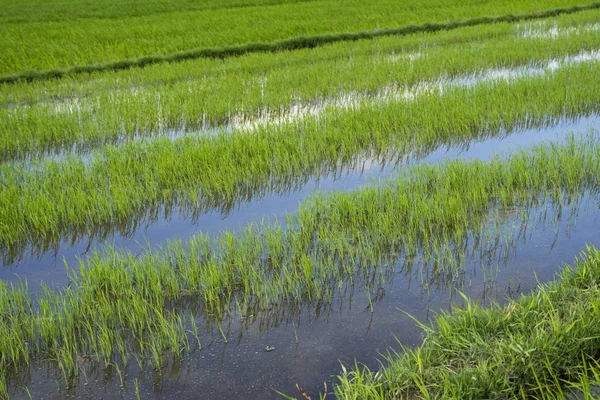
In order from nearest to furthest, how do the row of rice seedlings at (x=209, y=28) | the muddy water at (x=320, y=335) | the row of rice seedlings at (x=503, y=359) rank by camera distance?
the row of rice seedlings at (x=503, y=359)
the muddy water at (x=320, y=335)
the row of rice seedlings at (x=209, y=28)

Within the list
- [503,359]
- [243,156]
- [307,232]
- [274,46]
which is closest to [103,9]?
[274,46]

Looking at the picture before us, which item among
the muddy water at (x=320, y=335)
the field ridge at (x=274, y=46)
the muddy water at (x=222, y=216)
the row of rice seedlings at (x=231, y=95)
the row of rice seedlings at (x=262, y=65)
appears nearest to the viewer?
the muddy water at (x=320, y=335)

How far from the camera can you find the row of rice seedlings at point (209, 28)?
967cm

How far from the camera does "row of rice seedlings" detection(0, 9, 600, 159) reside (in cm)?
565

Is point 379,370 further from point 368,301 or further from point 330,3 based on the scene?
point 330,3

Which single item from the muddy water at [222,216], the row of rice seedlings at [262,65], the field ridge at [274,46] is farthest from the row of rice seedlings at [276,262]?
the field ridge at [274,46]

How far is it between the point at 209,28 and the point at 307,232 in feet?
29.2

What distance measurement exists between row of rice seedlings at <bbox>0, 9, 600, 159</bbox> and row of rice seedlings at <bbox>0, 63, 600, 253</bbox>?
0.76m

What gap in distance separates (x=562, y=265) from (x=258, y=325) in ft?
4.68

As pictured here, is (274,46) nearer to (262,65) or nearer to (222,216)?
(262,65)

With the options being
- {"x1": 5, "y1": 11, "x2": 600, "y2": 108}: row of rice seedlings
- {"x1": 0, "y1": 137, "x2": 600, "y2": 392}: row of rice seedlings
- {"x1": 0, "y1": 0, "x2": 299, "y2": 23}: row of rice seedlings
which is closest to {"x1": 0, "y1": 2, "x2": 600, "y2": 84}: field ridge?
{"x1": 5, "y1": 11, "x2": 600, "y2": 108}: row of rice seedlings

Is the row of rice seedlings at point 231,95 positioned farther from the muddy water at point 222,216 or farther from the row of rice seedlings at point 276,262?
the row of rice seedlings at point 276,262

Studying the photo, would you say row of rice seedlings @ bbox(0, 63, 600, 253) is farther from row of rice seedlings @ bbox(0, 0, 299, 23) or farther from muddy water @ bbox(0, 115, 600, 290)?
row of rice seedlings @ bbox(0, 0, 299, 23)

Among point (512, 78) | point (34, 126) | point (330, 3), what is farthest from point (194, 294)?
point (330, 3)
